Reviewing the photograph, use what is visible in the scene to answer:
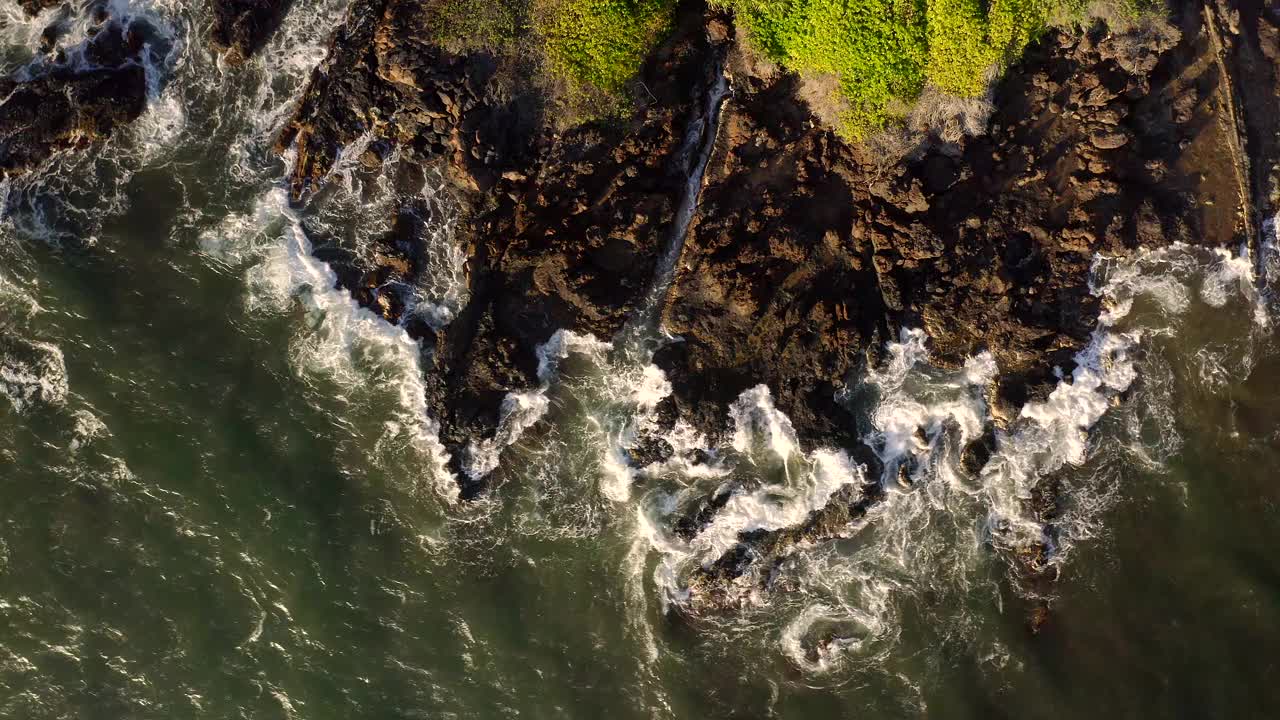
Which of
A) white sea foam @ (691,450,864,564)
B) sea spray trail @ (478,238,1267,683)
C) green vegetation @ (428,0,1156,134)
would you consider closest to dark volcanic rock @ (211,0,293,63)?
green vegetation @ (428,0,1156,134)

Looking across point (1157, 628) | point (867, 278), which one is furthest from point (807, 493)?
point (1157, 628)

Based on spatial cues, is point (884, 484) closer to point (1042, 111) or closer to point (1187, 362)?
point (1187, 362)

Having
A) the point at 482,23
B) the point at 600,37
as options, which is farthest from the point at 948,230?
the point at 482,23

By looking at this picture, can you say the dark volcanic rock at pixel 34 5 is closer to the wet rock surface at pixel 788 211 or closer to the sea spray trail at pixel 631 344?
the wet rock surface at pixel 788 211

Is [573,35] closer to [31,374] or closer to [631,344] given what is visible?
[631,344]

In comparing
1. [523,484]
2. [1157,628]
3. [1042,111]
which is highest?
[1042,111]
